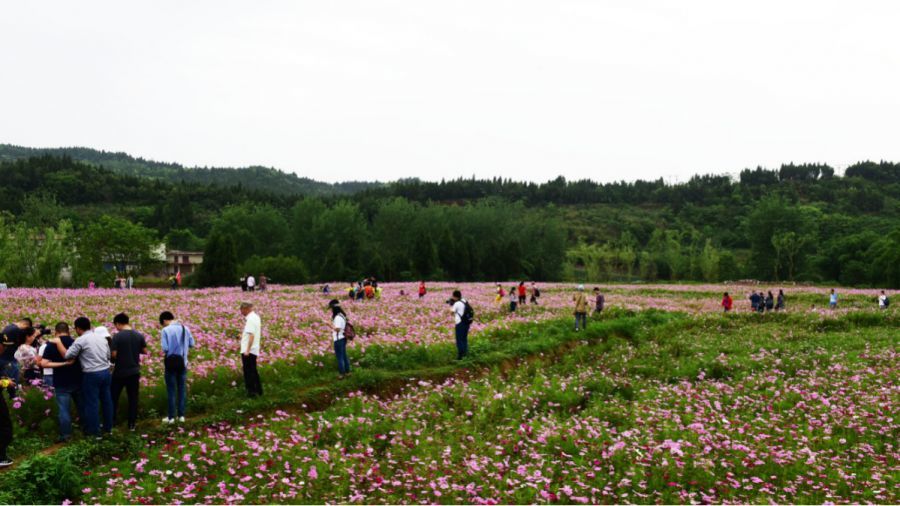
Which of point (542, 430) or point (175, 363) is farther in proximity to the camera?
point (542, 430)

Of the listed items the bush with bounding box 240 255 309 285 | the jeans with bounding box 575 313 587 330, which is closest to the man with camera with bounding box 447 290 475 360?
the jeans with bounding box 575 313 587 330

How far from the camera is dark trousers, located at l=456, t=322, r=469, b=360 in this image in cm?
1919

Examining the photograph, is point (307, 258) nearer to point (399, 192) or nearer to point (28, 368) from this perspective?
point (28, 368)

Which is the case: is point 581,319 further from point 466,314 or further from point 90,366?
point 90,366

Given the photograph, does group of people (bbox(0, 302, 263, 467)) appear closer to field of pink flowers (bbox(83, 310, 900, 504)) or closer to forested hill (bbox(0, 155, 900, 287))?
field of pink flowers (bbox(83, 310, 900, 504))

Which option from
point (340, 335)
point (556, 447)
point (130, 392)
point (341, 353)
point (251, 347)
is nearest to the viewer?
point (556, 447)

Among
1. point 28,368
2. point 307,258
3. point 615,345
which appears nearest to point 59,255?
point 307,258

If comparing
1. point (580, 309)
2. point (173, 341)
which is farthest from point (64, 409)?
point (580, 309)

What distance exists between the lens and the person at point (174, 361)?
1223cm

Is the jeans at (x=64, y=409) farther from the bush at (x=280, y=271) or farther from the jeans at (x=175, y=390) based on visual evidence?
the bush at (x=280, y=271)

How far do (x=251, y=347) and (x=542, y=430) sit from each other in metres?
6.88

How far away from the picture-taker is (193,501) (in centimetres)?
912

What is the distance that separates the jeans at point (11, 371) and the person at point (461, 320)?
36.1 ft

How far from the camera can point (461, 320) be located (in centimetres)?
1889
